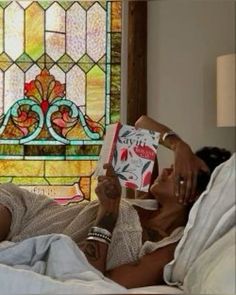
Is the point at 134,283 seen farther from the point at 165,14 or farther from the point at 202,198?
the point at 165,14

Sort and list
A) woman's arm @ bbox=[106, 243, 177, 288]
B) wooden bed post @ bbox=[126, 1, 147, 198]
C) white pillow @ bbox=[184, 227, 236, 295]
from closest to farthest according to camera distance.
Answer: white pillow @ bbox=[184, 227, 236, 295]
woman's arm @ bbox=[106, 243, 177, 288]
wooden bed post @ bbox=[126, 1, 147, 198]

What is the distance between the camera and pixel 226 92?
86 centimetres

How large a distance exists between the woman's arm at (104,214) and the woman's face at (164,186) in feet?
0.21

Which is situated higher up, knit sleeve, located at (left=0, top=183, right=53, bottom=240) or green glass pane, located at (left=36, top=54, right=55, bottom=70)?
green glass pane, located at (left=36, top=54, right=55, bottom=70)

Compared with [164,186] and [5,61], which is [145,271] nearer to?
[164,186]

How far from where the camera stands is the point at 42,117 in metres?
0.96

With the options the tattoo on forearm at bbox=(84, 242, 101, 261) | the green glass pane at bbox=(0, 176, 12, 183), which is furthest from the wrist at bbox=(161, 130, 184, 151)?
the green glass pane at bbox=(0, 176, 12, 183)

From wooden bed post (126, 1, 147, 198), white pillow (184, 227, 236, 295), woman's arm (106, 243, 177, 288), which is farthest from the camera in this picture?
wooden bed post (126, 1, 147, 198)

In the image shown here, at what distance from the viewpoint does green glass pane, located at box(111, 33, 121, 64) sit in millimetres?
939

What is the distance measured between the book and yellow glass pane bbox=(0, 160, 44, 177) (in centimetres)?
14

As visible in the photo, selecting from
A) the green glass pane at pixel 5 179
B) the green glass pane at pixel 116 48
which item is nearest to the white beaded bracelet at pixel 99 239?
the green glass pane at pixel 5 179

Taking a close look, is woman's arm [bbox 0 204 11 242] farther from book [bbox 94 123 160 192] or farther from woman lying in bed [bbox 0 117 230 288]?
book [bbox 94 123 160 192]

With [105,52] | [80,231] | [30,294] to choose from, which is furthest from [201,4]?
[30,294]

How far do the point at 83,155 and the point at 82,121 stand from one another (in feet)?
0.21
